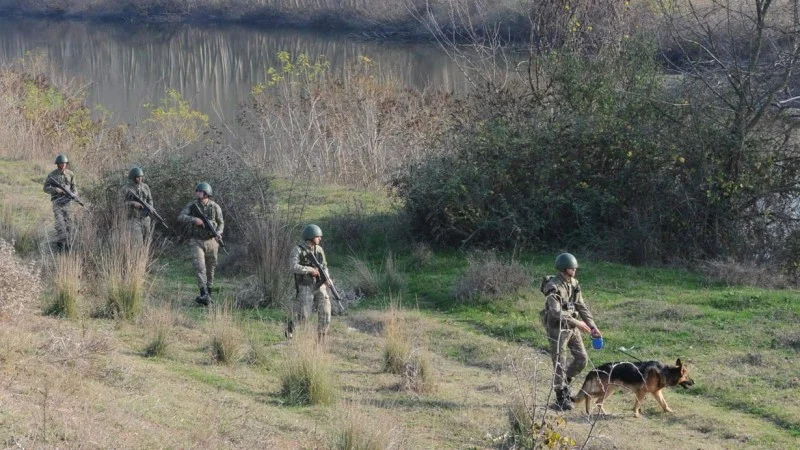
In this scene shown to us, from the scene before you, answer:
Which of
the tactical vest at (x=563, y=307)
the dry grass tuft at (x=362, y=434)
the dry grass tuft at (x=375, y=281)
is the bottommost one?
the dry grass tuft at (x=375, y=281)

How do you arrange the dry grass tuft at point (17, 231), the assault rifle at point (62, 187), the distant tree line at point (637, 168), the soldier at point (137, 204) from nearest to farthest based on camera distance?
the soldier at point (137, 204)
the assault rifle at point (62, 187)
the distant tree line at point (637, 168)
the dry grass tuft at point (17, 231)

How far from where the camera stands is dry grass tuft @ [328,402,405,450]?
7.58 meters

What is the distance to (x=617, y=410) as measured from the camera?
10.3 meters

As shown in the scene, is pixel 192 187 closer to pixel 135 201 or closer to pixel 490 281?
pixel 135 201

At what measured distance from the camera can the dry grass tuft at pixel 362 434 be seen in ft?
24.9

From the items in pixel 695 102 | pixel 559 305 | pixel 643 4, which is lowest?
pixel 559 305

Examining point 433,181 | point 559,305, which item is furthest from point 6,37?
point 559,305

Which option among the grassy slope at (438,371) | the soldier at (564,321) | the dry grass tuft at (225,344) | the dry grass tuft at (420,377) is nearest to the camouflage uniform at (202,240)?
the grassy slope at (438,371)

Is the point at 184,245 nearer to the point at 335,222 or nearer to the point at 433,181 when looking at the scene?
the point at 335,222

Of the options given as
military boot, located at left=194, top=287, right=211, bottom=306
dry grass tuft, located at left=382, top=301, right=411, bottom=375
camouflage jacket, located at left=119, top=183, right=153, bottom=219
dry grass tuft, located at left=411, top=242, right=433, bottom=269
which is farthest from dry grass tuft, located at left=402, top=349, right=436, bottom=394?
camouflage jacket, located at left=119, top=183, right=153, bottom=219

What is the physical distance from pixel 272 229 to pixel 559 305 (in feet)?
21.2

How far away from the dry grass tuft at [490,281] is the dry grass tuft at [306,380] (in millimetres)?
4820

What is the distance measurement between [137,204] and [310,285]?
190 inches

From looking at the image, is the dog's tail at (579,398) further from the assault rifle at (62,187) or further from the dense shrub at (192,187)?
the assault rifle at (62,187)
